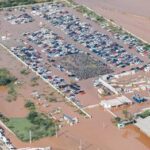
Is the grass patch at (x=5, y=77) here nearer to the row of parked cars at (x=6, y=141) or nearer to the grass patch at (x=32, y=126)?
the grass patch at (x=32, y=126)

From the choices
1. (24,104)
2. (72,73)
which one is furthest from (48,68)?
(24,104)

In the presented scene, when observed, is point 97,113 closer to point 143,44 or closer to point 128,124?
point 128,124

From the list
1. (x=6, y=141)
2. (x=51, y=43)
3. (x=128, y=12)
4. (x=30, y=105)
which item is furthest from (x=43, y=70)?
(x=128, y=12)

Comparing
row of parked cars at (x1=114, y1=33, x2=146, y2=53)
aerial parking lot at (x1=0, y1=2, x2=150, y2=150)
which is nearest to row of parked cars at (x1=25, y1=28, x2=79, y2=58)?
aerial parking lot at (x1=0, y1=2, x2=150, y2=150)

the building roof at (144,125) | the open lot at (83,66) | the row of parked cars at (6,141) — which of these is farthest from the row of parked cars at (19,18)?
the building roof at (144,125)

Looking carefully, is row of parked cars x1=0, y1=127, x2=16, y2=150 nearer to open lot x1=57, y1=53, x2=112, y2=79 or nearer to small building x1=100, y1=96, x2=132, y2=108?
small building x1=100, y1=96, x2=132, y2=108

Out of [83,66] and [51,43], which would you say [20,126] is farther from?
[51,43]
